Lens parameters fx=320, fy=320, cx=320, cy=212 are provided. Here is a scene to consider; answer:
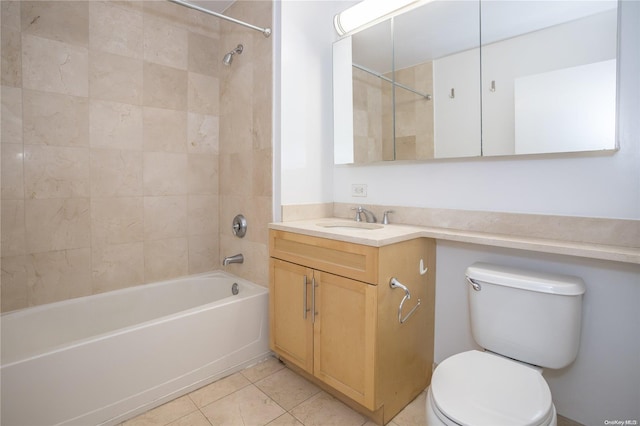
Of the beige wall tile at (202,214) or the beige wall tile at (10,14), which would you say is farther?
the beige wall tile at (202,214)

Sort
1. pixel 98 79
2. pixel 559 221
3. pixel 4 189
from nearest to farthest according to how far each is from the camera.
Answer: pixel 559 221, pixel 4 189, pixel 98 79

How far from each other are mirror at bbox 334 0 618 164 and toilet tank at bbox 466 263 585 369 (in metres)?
0.55

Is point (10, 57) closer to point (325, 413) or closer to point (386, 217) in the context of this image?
point (386, 217)

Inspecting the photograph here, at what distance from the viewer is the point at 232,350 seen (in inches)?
72.6

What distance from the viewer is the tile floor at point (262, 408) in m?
1.47

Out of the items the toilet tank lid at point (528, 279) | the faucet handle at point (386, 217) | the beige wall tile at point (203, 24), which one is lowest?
the toilet tank lid at point (528, 279)

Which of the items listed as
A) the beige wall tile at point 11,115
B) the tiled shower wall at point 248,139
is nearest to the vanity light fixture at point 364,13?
the tiled shower wall at point 248,139

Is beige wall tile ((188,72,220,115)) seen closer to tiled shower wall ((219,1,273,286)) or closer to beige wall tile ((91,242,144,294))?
tiled shower wall ((219,1,273,286))

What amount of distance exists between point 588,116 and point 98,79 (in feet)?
8.38

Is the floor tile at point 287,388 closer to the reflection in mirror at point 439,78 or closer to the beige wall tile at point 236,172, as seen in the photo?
the beige wall tile at point 236,172

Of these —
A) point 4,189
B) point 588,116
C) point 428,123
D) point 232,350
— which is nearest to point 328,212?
point 428,123

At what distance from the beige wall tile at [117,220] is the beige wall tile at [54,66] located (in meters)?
0.67

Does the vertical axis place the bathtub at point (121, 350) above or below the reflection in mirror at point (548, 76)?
below

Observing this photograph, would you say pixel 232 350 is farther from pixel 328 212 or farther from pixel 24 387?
pixel 328 212
